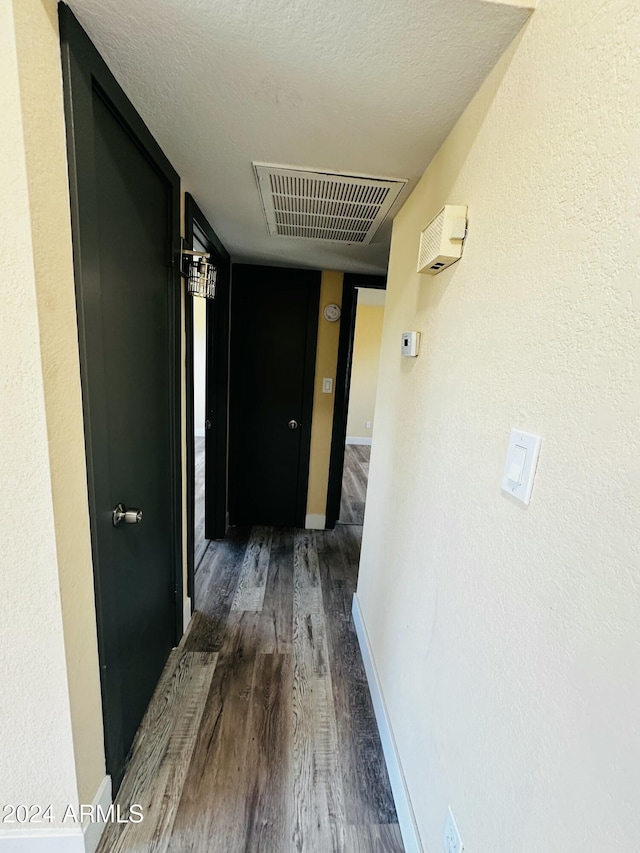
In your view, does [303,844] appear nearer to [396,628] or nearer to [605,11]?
[396,628]

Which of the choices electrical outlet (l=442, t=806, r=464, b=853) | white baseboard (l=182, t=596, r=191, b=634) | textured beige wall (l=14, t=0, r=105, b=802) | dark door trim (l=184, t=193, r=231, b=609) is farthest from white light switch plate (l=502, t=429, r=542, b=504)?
dark door trim (l=184, t=193, r=231, b=609)

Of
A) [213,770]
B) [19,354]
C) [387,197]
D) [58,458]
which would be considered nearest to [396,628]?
[213,770]

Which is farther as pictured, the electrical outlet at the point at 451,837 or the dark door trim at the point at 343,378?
the dark door trim at the point at 343,378

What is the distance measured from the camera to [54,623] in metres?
0.87

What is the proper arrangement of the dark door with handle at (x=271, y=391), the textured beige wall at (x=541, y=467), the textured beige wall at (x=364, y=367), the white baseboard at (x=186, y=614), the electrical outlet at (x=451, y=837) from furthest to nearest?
the textured beige wall at (x=364, y=367), the dark door with handle at (x=271, y=391), the white baseboard at (x=186, y=614), the electrical outlet at (x=451, y=837), the textured beige wall at (x=541, y=467)

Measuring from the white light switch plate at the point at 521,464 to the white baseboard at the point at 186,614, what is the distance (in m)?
1.75

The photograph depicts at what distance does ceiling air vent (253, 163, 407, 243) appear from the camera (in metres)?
1.35

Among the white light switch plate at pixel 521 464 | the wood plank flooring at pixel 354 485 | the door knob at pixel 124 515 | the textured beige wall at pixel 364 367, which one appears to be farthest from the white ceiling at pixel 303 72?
the textured beige wall at pixel 364 367

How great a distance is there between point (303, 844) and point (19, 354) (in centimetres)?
159

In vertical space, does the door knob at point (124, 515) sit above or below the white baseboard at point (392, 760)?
above

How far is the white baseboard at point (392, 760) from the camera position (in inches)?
41.3

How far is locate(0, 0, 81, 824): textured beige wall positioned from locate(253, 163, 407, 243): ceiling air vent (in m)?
0.85

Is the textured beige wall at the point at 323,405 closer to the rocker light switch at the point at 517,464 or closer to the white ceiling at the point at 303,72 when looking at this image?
the white ceiling at the point at 303,72

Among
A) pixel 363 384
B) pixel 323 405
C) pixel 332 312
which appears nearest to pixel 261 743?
pixel 323 405
